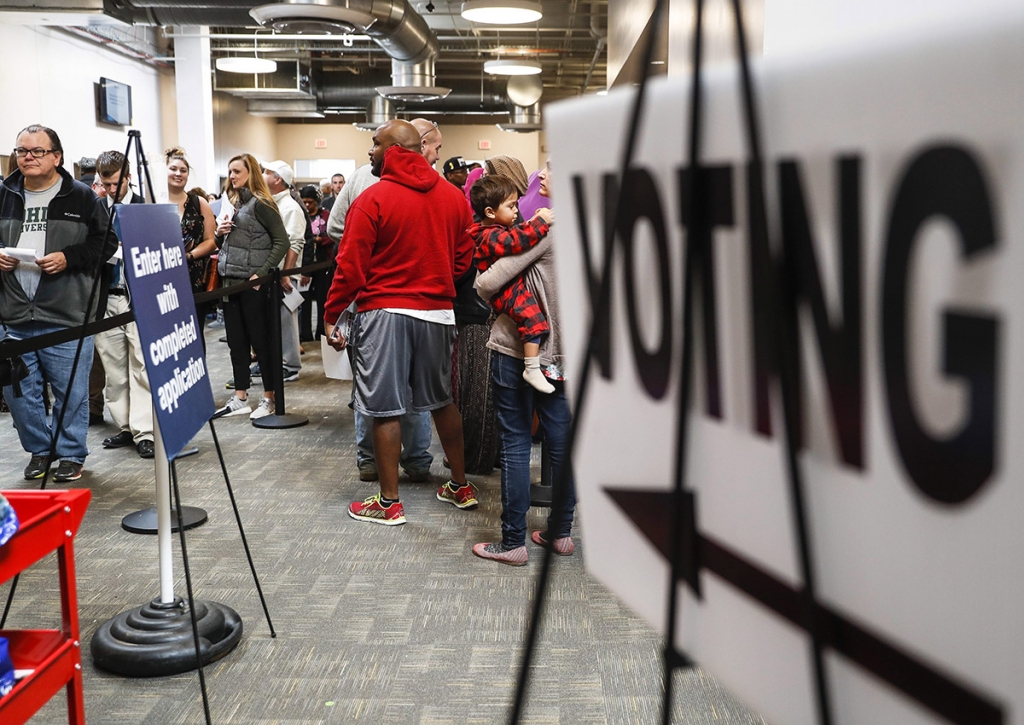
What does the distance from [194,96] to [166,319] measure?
10.4 meters

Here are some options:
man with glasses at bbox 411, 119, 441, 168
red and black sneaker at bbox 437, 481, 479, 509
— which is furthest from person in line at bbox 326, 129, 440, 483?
red and black sneaker at bbox 437, 481, 479, 509

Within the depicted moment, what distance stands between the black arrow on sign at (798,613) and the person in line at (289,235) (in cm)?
490

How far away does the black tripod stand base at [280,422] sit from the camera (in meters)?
4.89

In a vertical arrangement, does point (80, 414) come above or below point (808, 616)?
below

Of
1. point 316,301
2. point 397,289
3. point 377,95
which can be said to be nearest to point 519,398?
point 397,289

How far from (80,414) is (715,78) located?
4049mm

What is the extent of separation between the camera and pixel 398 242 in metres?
3.21

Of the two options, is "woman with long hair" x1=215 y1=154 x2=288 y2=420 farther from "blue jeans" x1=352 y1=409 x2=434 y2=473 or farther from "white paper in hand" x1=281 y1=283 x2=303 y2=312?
"blue jeans" x1=352 y1=409 x2=434 y2=473

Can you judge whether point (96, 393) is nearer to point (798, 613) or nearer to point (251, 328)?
point (251, 328)

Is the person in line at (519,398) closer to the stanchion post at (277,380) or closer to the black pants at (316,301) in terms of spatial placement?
the stanchion post at (277,380)

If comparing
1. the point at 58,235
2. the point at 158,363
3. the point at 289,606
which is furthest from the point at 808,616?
the point at 58,235

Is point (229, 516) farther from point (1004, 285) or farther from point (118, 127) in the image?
point (118, 127)

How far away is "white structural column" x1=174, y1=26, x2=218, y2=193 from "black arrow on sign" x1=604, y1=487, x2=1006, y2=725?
462 inches

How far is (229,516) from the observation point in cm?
349
